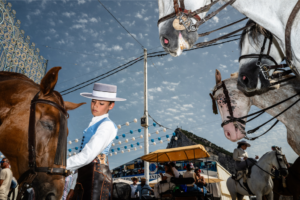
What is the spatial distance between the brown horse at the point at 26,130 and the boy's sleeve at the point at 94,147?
334 millimetres

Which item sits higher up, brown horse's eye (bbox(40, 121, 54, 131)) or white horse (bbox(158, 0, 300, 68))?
white horse (bbox(158, 0, 300, 68))

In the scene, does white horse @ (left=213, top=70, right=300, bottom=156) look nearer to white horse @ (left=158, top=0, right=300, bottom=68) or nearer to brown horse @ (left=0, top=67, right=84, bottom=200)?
white horse @ (left=158, top=0, right=300, bottom=68)

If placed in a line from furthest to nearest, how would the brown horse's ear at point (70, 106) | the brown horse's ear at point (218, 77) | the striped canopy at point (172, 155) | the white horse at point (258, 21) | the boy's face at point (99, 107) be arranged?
the striped canopy at point (172, 155) → the brown horse's ear at point (218, 77) → the boy's face at point (99, 107) → the brown horse's ear at point (70, 106) → the white horse at point (258, 21)

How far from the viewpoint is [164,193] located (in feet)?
21.8

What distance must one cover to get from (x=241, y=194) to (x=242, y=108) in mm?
4526

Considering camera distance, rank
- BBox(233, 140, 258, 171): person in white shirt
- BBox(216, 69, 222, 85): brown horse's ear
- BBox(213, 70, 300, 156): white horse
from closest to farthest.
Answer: BBox(213, 70, 300, 156): white horse → BBox(216, 69, 222, 85): brown horse's ear → BBox(233, 140, 258, 171): person in white shirt

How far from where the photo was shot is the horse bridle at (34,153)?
1266 mm

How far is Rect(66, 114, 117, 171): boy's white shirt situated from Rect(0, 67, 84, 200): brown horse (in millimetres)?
334

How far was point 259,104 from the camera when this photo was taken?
11.9 feet

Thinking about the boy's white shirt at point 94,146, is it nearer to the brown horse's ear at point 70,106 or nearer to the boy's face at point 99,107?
the boy's face at point 99,107

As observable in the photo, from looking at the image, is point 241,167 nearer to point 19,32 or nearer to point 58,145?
point 58,145

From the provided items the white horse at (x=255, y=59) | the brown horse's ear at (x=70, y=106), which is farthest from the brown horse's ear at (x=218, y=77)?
the brown horse's ear at (x=70, y=106)

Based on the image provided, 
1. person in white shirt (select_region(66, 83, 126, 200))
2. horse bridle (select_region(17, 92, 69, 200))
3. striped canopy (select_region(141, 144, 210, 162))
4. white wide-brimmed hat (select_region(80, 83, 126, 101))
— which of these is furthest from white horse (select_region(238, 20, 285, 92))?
striped canopy (select_region(141, 144, 210, 162))

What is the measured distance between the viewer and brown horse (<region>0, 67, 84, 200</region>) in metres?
1.30
